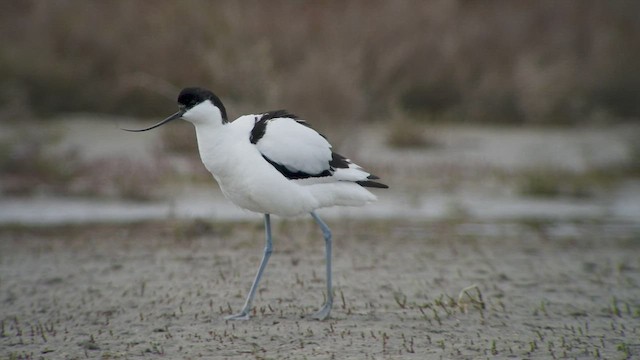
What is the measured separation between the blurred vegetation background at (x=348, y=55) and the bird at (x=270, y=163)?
593cm

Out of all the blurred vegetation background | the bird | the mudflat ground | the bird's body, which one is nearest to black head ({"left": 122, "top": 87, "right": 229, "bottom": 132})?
the bird

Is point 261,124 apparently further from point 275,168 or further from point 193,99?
point 193,99

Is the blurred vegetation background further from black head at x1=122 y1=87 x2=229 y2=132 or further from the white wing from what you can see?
black head at x1=122 y1=87 x2=229 y2=132

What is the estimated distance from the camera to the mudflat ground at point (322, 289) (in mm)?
4383

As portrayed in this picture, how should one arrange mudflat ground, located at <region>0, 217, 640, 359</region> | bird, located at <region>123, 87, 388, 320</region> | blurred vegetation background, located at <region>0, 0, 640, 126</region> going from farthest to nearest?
1. blurred vegetation background, located at <region>0, 0, 640, 126</region>
2. bird, located at <region>123, 87, 388, 320</region>
3. mudflat ground, located at <region>0, 217, 640, 359</region>

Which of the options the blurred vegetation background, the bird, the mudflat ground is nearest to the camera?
the mudflat ground

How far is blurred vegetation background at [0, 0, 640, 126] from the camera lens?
39.2 feet

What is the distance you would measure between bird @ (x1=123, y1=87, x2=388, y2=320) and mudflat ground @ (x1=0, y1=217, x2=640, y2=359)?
15.8 inches

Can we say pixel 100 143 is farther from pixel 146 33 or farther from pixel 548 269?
pixel 548 269

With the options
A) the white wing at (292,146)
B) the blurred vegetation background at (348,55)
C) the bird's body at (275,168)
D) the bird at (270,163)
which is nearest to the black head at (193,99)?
the bird at (270,163)

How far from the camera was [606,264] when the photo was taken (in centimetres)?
660

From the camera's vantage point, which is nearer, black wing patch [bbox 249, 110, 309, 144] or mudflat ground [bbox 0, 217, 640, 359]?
mudflat ground [bbox 0, 217, 640, 359]

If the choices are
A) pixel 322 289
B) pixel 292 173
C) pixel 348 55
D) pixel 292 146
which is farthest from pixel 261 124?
pixel 348 55

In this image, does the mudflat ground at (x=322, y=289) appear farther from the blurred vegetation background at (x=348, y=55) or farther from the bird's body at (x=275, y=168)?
the blurred vegetation background at (x=348, y=55)
